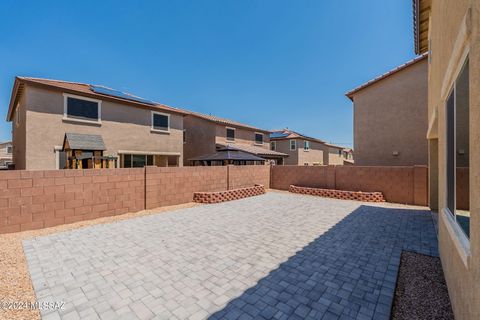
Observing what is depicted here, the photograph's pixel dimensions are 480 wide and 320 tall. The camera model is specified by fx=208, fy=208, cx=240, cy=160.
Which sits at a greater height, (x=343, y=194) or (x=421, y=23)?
(x=421, y=23)

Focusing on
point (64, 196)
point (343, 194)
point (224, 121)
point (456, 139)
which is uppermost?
point (224, 121)

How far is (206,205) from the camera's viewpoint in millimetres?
10773

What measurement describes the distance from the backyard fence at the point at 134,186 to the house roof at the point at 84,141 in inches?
187

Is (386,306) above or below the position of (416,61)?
below

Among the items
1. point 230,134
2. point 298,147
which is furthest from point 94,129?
point 298,147

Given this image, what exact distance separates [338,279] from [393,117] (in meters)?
14.7

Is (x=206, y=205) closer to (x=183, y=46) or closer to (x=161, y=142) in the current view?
(x=161, y=142)

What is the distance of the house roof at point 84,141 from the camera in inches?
442

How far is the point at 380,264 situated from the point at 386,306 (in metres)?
1.61

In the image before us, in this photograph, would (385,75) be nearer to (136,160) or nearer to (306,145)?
(306,145)

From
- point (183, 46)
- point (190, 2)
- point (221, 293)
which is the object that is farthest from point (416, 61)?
point (221, 293)

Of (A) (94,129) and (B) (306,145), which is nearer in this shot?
(A) (94,129)

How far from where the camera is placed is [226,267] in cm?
451

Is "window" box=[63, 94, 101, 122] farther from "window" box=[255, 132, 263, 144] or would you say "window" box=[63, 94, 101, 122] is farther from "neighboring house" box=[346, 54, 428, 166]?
"neighboring house" box=[346, 54, 428, 166]
